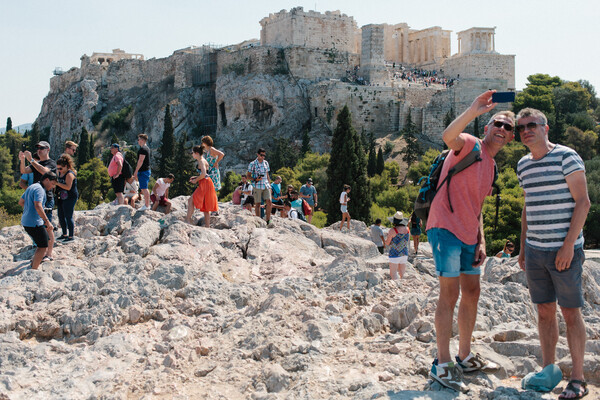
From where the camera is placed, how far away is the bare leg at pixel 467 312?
3.83 metres

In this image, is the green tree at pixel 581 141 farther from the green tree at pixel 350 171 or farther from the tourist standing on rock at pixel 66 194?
the tourist standing on rock at pixel 66 194

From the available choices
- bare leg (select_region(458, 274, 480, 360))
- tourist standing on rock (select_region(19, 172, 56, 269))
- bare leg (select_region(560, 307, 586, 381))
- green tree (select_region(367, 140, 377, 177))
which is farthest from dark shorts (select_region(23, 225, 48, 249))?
green tree (select_region(367, 140, 377, 177))

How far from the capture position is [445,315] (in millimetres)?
3719

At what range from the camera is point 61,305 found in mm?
5102

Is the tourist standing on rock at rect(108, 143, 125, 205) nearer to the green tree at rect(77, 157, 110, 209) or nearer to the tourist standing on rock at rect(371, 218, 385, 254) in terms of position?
Result: the tourist standing on rock at rect(371, 218, 385, 254)

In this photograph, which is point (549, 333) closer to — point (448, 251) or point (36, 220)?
Result: point (448, 251)

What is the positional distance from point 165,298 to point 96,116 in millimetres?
48705

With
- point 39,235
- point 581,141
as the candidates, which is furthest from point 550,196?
point 581,141

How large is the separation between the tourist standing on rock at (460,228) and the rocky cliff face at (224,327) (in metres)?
0.15

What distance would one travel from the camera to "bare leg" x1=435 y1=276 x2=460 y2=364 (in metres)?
3.69

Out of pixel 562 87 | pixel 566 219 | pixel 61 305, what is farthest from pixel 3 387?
pixel 562 87

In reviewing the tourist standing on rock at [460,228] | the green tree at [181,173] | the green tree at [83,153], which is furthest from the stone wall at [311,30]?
the tourist standing on rock at [460,228]

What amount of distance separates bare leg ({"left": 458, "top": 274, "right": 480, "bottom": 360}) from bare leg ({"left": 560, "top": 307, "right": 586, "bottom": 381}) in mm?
483

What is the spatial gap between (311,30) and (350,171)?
25.2 m
